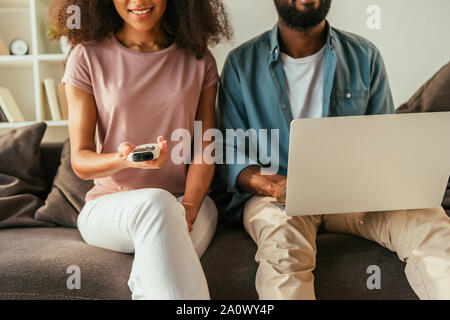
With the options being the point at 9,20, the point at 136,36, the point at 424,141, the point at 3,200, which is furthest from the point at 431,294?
the point at 9,20

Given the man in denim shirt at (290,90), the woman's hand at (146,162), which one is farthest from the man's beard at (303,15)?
the woman's hand at (146,162)

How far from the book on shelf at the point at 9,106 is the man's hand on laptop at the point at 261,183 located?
1567 millimetres

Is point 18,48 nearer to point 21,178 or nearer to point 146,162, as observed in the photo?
point 21,178

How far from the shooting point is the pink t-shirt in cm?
126

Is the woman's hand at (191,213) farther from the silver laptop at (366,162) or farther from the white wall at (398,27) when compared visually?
the white wall at (398,27)

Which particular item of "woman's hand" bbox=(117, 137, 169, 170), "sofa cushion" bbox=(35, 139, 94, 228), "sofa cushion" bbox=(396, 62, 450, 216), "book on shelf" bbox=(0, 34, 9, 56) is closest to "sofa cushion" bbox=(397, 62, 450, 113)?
"sofa cushion" bbox=(396, 62, 450, 216)

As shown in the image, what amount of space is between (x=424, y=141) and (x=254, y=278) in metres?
0.49

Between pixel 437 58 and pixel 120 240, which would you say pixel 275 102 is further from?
pixel 437 58

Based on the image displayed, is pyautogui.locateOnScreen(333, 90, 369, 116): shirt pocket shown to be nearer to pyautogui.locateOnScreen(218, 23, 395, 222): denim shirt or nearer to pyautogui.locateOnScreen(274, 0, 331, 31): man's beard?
pyautogui.locateOnScreen(218, 23, 395, 222): denim shirt

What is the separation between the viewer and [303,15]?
143 cm

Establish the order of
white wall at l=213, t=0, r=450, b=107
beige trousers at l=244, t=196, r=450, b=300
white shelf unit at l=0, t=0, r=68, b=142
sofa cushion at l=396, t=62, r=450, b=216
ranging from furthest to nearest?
white shelf unit at l=0, t=0, r=68, b=142, white wall at l=213, t=0, r=450, b=107, sofa cushion at l=396, t=62, r=450, b=216, beige trousers at l=244, t=196, r=450, b=300

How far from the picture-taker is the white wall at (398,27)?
6.71 ft

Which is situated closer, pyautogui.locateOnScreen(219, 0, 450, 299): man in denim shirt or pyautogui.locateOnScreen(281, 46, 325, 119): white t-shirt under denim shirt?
pyautogui.locateOnScreen(219, 0, 450, 299): man in denim shirt

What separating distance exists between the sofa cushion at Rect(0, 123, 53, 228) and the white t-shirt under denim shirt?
849 millimetres
